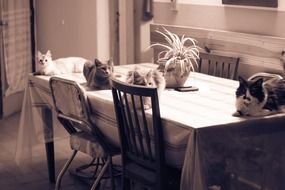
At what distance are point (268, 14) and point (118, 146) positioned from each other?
154 cm

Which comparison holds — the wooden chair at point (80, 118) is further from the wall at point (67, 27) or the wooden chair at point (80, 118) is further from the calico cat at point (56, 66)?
the wall at point (67, 27)

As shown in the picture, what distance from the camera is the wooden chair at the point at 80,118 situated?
3139 mm

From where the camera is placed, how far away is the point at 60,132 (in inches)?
166

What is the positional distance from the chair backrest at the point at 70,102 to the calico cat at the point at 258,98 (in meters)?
0.91

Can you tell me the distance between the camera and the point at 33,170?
4.20m

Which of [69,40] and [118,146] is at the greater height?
[69,40]

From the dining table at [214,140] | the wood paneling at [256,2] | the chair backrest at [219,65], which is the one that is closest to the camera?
the dining table at [214,140]

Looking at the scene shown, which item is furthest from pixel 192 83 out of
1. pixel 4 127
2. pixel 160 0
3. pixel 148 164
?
pixel 4 127

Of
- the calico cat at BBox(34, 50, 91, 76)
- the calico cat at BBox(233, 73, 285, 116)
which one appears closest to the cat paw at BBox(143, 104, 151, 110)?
the calico cat at BBox(233, 73, 285, 116)

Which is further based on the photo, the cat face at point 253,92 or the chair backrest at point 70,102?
the chair backrest at point 70,102

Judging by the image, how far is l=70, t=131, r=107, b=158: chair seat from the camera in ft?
10.6

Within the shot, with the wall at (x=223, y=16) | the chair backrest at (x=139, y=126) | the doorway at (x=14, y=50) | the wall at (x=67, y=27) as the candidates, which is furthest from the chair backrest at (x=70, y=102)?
the doorway at (x=14, y=50)

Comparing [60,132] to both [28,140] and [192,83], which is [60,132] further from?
[192,83]

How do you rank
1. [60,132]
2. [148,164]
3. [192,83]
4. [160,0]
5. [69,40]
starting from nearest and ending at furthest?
[148,164]
[192,83]
[60,132]
[160,0]
[69,40]
